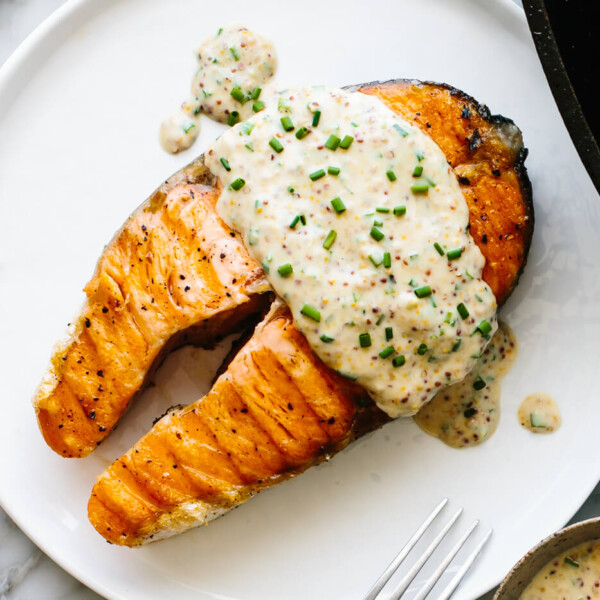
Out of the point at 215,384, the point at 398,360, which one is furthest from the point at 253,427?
the point at 398,360

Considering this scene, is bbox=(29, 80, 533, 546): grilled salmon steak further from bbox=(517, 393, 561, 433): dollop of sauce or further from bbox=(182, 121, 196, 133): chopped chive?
bbox=(517, 393, 561, 433): dollop of sauce

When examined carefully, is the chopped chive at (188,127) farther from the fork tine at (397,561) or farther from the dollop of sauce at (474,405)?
the fork tine at (397,561)

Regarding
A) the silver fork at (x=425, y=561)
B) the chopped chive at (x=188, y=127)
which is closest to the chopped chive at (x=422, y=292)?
the silver fork at (x=425, y=561)

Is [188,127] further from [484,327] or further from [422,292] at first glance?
[484,327]

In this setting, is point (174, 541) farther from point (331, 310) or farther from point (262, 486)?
point (331, 310)

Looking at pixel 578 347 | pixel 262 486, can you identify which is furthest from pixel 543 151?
pixel 262 486
